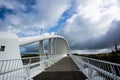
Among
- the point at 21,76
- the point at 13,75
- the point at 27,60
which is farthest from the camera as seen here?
Answer: the point at 27,60

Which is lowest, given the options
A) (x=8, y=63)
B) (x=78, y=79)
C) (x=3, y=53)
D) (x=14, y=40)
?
(x=78, y=79)

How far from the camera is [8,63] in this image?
31.1 feet

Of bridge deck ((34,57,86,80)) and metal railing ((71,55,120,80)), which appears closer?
metal railing ((71,55,120,80))

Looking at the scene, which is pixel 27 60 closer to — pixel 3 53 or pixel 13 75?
pixel 3 53

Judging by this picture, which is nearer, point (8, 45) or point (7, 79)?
point (7, 79)

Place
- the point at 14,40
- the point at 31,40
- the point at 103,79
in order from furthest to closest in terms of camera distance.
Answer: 1. the point at 31,40
2. the point at 14,40
3. the point at 103,79

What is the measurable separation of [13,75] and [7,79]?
64 cm

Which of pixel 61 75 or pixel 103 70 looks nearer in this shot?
pixel 103 70

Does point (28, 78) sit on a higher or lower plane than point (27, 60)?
lower

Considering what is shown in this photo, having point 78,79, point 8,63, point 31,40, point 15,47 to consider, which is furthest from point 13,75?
point 31,40

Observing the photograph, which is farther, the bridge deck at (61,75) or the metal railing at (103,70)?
the bridge deck at (61,75)

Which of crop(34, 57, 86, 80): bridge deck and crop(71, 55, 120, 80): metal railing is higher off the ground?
crop(71, 55, 120, 80): metal railing

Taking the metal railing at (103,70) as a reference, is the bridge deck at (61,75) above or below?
below

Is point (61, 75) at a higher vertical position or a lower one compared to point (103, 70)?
lower
